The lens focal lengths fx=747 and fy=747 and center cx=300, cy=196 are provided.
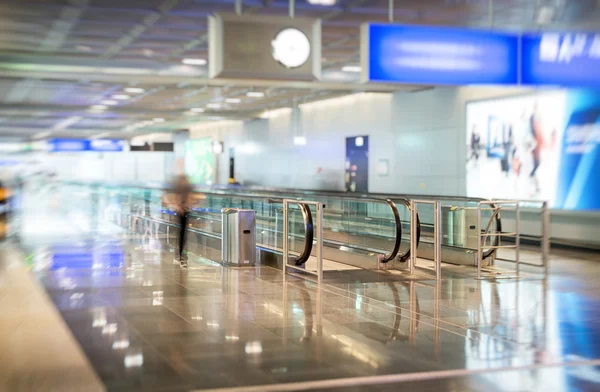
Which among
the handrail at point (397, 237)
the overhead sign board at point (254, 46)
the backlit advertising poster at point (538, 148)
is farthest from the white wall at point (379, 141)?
the overhead sign board at point (254, 46)

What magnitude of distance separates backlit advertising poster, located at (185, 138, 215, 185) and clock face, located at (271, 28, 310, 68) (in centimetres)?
3364

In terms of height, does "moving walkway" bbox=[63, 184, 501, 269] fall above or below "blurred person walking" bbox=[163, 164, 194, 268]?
below

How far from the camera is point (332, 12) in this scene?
548 inches

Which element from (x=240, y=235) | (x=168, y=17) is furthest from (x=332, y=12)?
(x=240, y=235)

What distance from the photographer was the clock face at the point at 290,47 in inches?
334

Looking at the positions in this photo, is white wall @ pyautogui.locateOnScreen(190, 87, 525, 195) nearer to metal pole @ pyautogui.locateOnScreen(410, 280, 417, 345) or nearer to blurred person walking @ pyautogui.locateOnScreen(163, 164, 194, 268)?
blurred person walking @ pyautogui.locateOnScreen(163, 164, 194, 268)

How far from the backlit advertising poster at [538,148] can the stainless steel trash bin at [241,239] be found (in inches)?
280

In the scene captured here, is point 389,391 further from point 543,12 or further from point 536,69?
point 543,12

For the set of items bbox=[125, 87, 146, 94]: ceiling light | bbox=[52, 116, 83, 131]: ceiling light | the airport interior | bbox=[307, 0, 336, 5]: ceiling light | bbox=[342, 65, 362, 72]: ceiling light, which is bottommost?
the airport interior

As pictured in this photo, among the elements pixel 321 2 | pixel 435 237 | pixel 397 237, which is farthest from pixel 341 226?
pixel 321 2

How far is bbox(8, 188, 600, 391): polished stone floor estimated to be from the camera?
18.0 ft

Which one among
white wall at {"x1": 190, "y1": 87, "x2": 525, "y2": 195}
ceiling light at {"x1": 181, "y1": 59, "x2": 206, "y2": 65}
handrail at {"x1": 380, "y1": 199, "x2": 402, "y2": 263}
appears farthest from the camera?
white wall at {"x1": 190, "y1": 87, "x2": 525, "y2": 195}

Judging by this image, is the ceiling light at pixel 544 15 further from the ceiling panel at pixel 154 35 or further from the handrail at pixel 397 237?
the handrail at pixel 397 237

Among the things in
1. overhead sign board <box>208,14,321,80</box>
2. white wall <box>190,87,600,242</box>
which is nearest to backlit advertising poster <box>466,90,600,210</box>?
white wall <box>190,87,600,242</box>
